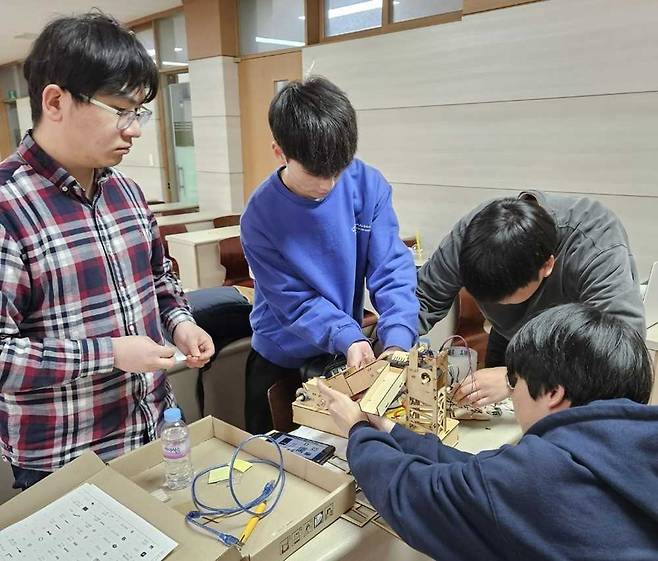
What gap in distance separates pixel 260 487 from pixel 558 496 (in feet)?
1.83

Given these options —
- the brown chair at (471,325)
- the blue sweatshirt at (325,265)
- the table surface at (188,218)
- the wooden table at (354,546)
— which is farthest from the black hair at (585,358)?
the table surface at (188,218)

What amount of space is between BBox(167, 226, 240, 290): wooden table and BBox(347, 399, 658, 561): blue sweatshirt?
3360 millimetres

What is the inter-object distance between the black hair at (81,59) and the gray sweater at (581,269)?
90cm

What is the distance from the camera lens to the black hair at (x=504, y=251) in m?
1.16

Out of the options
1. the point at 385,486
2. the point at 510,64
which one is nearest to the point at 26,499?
the point at 385,486

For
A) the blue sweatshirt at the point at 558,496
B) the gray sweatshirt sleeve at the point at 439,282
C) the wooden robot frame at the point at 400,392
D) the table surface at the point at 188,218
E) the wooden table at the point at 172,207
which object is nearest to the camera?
the blue sweatshirt at the point at 558,496

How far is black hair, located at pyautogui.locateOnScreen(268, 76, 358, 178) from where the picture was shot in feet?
3.93

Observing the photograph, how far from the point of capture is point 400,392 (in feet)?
3.92

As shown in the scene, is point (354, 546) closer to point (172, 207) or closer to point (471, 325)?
point (471, 325)

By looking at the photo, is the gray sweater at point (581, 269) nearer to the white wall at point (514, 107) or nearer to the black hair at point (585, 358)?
the black hair at point (585, 358)

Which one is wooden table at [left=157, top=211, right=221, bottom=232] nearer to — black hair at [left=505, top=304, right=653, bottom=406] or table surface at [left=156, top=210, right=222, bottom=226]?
table surface at [left=156, top=210, right=222, bottom=226]

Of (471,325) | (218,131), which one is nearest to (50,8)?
(218,131)

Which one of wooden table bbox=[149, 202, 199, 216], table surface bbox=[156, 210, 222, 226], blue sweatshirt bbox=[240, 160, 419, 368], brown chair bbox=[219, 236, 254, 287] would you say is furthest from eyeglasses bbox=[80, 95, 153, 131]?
wooden table bbox=[149, 202, 199, 216]

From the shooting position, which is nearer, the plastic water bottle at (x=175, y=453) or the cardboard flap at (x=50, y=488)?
the cardboard flap at (x=50, y=488)
